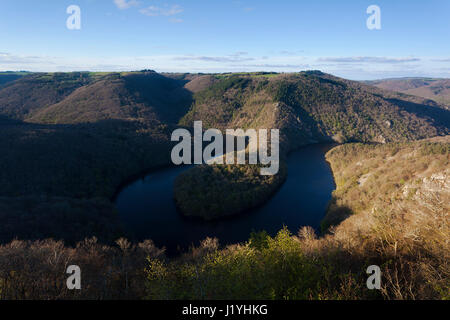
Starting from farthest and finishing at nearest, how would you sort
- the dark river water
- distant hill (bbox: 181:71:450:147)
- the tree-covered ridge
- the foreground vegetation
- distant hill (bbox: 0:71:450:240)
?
1. distant hill (bbox: 181:71:450:147)
2. distant hill (bbox: 0:71:450:240)
3. the tree-covered ridge
4. the dark river water
5. the foreground vegetation

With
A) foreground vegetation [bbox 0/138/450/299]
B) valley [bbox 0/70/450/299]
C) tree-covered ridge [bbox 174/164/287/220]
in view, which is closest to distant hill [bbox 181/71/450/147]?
valley [bbox 0/70/450/299]

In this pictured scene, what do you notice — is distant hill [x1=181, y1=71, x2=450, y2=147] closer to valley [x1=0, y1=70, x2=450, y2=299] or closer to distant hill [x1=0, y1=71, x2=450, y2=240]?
distant hill [x1=0, y1=71, x2=450, y2=240]

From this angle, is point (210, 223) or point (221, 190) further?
point (221, 190)

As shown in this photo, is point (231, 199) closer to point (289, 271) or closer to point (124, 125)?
point (289, 271)

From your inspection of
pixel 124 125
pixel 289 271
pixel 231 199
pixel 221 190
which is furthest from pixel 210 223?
pixel 124 125

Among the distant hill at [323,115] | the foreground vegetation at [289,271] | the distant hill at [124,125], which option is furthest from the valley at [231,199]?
the distant hill at [323,115]

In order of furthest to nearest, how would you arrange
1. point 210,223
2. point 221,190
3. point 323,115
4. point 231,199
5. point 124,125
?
point 323,115, point 124,125, point 221,190, point 231,199, point 210,223

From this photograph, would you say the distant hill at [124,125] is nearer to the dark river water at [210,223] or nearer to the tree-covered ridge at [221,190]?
the dark river water at [210,223]

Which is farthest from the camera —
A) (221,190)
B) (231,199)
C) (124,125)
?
(124,125)
